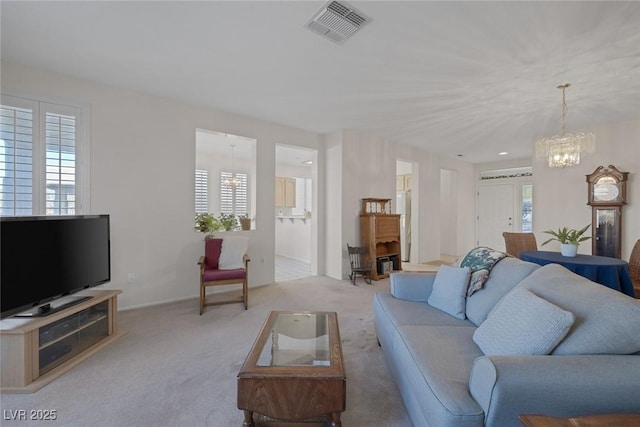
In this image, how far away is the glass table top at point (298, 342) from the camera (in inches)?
58.2

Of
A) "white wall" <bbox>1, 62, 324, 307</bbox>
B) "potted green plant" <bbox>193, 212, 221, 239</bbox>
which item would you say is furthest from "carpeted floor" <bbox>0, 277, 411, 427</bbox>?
"potted green plant" <bbox>193, 212, 221, 239</bbox>

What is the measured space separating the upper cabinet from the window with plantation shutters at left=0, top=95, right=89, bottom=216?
15.1 ft

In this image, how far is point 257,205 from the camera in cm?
435

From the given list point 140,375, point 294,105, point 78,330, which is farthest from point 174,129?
point 140,375

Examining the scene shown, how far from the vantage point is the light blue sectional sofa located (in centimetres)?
100

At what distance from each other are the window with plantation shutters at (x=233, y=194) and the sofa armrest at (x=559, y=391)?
594 cm

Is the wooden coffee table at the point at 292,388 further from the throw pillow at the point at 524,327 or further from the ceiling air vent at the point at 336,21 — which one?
the ceiling air vent at the point at 336,21

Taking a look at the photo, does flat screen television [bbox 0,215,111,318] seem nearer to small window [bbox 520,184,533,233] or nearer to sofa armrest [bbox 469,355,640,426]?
sofa armrest [bbox 469,355,640,426]

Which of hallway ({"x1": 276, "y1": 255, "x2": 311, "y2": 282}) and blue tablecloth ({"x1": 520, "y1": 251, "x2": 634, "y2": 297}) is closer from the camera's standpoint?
blue tablecloth ({"x1": 520, "y1": 251, "x2": 634, "y2": 297})

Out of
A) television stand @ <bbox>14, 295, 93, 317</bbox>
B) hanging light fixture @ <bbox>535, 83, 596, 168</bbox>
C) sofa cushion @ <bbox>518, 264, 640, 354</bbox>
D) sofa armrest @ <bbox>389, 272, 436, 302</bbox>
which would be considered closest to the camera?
sofa cushion @ <bbox>518, 264, 640, 354</bbox>

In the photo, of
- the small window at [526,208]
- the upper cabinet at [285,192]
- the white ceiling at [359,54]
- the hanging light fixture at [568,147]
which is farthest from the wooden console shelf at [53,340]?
the small window at [526,208]

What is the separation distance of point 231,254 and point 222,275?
16.4 inches

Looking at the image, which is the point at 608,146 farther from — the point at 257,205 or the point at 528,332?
the point at 257,205

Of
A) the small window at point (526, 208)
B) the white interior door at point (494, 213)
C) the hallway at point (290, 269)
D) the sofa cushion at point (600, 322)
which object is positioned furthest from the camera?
the white interior door at point (494, 213)
